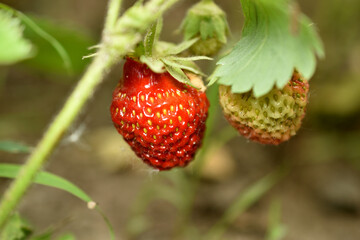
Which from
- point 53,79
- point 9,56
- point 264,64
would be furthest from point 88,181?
point 9,56

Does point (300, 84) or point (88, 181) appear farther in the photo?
point (88, 181)

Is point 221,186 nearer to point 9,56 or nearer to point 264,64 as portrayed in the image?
point 264,64

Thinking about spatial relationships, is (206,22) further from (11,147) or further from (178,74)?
(11,147)

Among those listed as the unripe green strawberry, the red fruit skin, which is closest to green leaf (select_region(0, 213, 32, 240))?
the red fruit skin

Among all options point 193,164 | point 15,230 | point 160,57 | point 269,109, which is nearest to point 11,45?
point 160,57

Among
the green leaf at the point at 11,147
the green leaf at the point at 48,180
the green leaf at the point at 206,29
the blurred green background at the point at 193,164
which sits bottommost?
the blurred green background at the point at 193,164

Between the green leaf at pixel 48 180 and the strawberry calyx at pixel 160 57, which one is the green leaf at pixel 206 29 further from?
the green leaf at pixel 48 180

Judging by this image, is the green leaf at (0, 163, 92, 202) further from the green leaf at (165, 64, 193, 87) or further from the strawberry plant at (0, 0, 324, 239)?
the green leaf at (165, 64, 193, 87)

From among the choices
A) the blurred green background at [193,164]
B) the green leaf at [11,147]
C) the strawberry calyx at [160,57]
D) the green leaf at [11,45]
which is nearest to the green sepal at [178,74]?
the strawberry calyx at [160,57]
